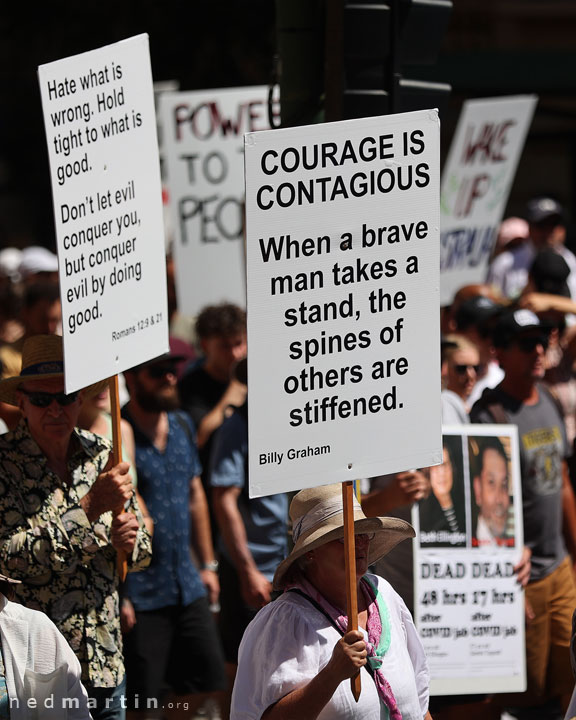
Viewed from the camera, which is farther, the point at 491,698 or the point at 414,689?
the point at 491,698

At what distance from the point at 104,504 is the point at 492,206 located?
576 cm

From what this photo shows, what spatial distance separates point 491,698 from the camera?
6426 millimetres

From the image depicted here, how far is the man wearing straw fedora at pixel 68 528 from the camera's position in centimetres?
474

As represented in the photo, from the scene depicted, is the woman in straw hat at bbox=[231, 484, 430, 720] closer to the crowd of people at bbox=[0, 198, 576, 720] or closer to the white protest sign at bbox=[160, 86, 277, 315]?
the crowd of people at bbox=[0, 198, 576, 720]

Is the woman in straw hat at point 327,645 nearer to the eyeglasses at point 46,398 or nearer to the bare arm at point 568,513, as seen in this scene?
the eyeglasses at point 46,398

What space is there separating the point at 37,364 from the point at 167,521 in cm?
154

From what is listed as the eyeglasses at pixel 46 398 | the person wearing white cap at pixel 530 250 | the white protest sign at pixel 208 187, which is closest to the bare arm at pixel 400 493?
the eyeglasses at pixel 46 398

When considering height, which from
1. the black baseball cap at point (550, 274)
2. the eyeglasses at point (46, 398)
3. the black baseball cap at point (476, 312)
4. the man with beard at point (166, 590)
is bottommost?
the man with beard at point (166, 590)

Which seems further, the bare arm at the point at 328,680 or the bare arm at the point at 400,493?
the bare arm at the point at 400,493

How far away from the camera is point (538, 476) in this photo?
6.71 meters

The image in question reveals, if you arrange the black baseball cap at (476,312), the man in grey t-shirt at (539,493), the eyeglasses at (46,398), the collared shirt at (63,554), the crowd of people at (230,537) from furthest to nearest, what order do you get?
the black baseball cap at (476,312), the man in grey t-shirt at (539,493), the eyeglasses at (46,398), the collared shirt at (63,554), the crowd of people at (230,537)

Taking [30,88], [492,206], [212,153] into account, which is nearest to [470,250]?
[492,206]

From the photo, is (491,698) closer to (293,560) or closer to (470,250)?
(293,560)

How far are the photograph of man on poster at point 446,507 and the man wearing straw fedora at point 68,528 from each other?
1.50 m
